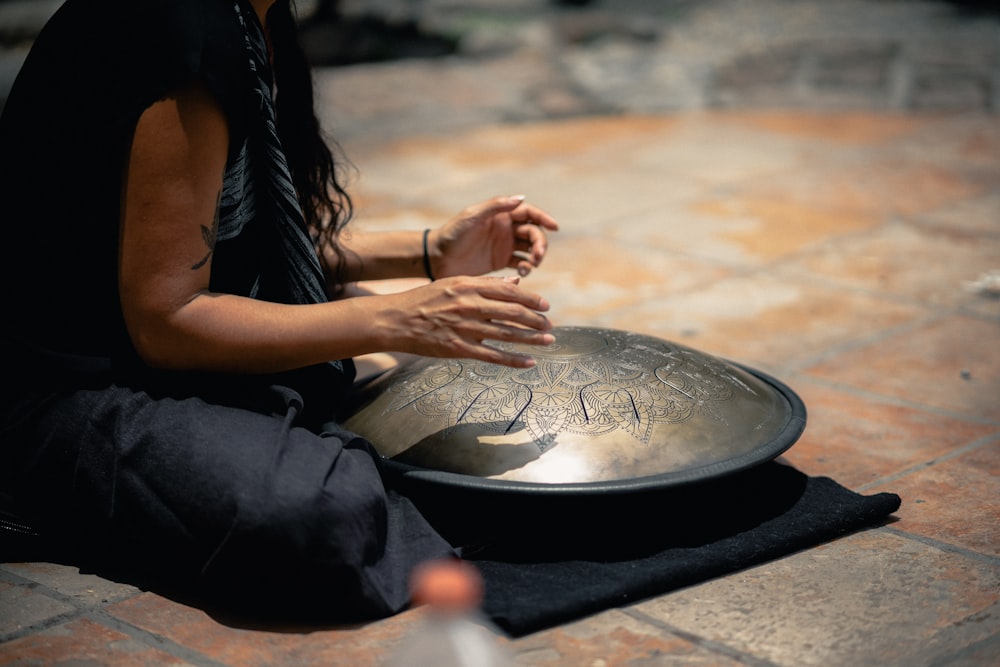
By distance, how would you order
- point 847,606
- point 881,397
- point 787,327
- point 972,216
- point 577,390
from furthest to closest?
point 972,216 < point 787,327 < point 881,397 < point 577,390 < point 847,606

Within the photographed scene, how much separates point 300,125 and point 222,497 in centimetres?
87

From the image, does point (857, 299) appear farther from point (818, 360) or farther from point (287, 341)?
point (287, 341)

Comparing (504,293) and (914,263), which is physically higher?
(504,293)

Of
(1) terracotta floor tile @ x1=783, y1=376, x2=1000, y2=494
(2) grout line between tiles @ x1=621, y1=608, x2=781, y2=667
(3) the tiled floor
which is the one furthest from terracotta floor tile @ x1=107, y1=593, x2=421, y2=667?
(1) terracotta floor tile @ x1=783, y1=376, x2=1000, y2=494

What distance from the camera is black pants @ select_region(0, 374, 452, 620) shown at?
1.74 meters

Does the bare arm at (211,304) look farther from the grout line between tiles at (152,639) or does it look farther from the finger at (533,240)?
the finger at (533,240)

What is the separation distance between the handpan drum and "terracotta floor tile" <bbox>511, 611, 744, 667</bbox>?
0.21m

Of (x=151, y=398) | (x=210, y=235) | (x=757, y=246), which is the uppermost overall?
(x=210, y=235)

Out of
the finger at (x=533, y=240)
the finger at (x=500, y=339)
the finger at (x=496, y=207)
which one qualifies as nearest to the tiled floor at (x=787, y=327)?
the finger at (x=500, y=339)

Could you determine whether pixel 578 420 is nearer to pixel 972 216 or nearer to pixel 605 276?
pixel 605 276

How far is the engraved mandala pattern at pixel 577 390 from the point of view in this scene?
6.52 ft

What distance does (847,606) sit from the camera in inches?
71.5

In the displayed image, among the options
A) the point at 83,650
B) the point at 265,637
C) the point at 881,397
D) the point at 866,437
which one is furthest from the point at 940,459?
the point at 83,650

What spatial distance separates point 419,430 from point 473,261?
1.92 ft
